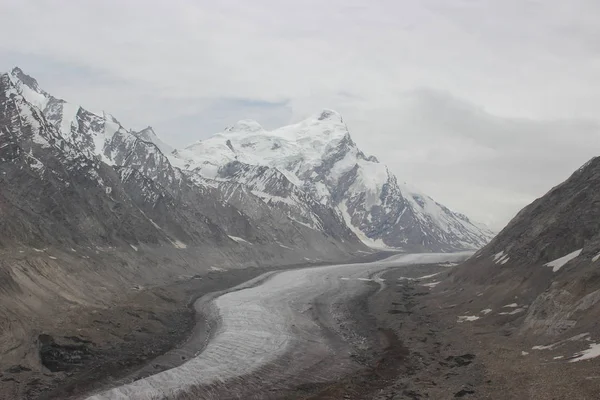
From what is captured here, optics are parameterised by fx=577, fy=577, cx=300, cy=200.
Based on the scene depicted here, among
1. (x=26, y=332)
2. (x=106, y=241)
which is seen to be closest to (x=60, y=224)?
(x=106, y=241)

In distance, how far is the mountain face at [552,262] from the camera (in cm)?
5534

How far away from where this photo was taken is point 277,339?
237 feet

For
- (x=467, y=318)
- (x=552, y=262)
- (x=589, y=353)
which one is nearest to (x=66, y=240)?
(x=467, y=318)

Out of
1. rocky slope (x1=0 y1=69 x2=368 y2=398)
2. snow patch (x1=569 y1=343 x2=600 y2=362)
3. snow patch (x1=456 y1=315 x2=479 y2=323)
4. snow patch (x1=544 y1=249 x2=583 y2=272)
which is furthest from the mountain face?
rocky slope (x1=0 y1=69 x2=368 y2=398)

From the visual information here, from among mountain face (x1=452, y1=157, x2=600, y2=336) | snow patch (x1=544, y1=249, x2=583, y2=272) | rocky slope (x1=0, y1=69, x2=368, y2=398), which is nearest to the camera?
mountain face (x1=452, y1=157, x2=600, y2=336)

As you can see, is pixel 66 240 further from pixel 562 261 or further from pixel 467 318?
pixel 562 261

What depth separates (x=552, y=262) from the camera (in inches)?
3095

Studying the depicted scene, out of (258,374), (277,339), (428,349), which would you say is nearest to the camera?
(258,374)

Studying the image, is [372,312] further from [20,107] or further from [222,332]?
[20,107]

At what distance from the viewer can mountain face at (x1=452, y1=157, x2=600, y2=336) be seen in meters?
55.3

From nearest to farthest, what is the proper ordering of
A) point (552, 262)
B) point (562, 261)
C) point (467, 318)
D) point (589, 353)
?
point (589, 353) < point (467, 318) < point (562, 261) < point (552, 262)

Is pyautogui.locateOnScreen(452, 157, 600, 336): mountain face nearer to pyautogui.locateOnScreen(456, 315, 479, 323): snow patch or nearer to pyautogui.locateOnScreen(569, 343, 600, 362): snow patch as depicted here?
pyautogui.locateOnScreen(569, 343, 600, 362): snow patch

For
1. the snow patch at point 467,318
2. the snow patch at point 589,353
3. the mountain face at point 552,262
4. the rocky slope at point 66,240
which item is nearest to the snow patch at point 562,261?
the mountain face at point 552,262

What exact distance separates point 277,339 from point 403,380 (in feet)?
81.5
